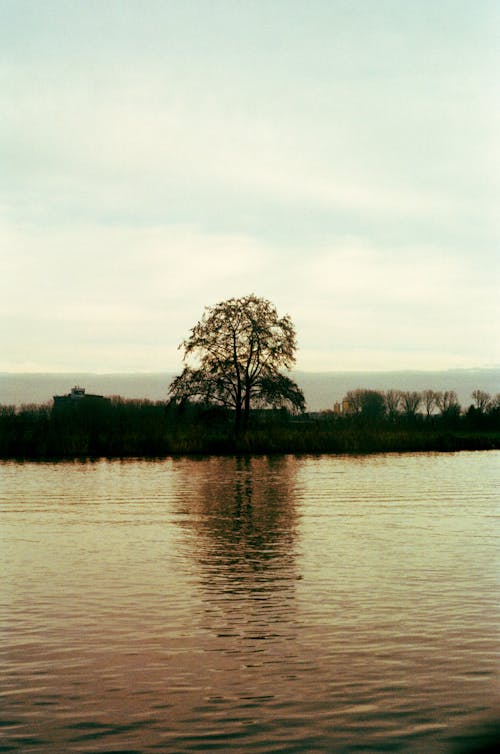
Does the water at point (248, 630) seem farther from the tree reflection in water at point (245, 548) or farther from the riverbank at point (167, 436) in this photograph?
the riverbank at point (167, 436)

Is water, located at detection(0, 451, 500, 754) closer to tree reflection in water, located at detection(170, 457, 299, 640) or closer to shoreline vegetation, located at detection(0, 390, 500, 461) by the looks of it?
tree reflection in water, located at detection(170, 457, 299, 640)

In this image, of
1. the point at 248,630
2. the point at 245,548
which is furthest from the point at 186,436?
the point at 248,630

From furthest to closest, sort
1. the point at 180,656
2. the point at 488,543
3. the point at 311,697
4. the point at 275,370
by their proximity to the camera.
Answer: the point at 275,370 < the point at 488,543 < the point at 180,656 < the point at 311,697

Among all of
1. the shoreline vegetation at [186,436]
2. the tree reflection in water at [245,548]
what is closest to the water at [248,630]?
the tree reflection in water at [245,548]

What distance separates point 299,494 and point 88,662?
62.5ft

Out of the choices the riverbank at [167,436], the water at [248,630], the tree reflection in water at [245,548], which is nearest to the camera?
the water at [248,630]

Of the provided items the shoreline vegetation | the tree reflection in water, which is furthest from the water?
the shoreline vegetation

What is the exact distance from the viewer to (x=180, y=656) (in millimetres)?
9086

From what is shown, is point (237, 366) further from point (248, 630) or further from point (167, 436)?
point (248, 630)

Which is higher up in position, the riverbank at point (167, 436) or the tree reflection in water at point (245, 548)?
the riverbank at point (167, 436)

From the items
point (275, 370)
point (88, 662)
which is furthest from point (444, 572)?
point (275, 370)

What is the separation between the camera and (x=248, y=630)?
1025 centimetres

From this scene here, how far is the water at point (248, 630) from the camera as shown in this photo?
702 centimetres

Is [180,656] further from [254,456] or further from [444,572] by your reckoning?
[254,456]
